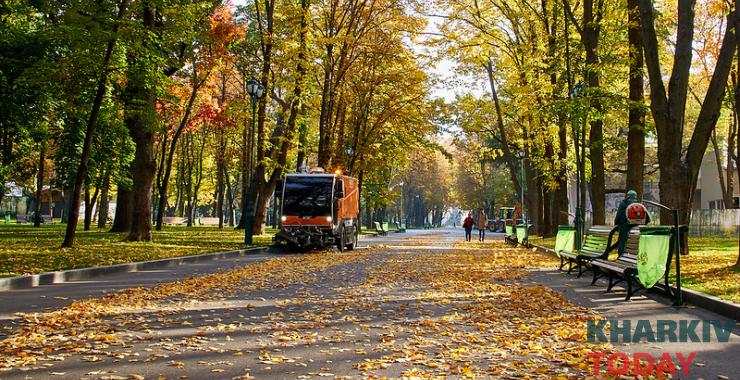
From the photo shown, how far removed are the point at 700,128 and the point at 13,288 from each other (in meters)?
16.3

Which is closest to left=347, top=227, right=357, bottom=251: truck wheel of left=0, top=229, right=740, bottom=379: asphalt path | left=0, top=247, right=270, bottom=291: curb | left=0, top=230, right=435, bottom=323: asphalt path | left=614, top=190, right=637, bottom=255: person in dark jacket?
left=0, top=247, right=270, bottom=291: curb

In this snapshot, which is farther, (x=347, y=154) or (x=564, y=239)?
(x=347, y=154)

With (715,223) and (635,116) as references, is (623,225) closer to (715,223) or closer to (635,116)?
(635,116)

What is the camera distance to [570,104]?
1927cm

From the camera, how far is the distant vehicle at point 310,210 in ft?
85.5

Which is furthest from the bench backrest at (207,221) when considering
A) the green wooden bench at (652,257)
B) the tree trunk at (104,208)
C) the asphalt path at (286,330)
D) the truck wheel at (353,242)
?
the green wooden bench at (652,257)

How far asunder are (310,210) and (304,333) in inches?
723

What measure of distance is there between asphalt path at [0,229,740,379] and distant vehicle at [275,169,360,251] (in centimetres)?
1136

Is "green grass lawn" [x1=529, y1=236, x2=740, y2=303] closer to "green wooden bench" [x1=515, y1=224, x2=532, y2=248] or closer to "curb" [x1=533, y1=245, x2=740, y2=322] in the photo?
"curb" [x1=533, y1=245, x2=740, y2=322]

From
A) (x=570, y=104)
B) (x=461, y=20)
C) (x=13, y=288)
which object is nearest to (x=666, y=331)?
(x=13, y=288)

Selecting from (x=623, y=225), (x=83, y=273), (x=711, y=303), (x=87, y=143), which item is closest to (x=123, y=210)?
(x=87, y=143)

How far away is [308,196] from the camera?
26297 mm

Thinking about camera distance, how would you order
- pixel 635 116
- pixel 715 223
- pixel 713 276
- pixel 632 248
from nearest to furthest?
pixel 632 248 → pixel 713 276 → pixel 635 116 → pixel 715 223

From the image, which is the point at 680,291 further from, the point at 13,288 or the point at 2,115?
the point at 2,115
